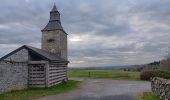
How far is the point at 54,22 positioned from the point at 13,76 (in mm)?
16563

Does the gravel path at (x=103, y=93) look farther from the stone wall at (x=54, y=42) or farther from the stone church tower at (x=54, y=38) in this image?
the stone church tower at (x=54, y=38)

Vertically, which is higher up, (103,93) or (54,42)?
(54,42)

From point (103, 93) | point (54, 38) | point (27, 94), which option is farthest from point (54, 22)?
point (27, 94)

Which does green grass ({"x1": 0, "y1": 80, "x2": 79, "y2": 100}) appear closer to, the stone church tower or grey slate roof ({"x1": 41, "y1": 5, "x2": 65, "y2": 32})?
the stone church tower

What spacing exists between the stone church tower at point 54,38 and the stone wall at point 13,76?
459 inches

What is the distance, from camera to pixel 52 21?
35938mm

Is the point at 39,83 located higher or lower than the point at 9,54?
lower

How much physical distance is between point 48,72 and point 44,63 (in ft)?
2.65

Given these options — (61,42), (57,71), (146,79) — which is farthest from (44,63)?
(146,79)

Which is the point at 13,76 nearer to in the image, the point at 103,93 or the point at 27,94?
the point at 27,94

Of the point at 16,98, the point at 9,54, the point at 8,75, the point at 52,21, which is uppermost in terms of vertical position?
the point at 52,21

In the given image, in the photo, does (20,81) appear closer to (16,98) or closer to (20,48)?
(20,48)

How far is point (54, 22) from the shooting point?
35.7 metres

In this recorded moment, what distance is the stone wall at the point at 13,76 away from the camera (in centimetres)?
1836
